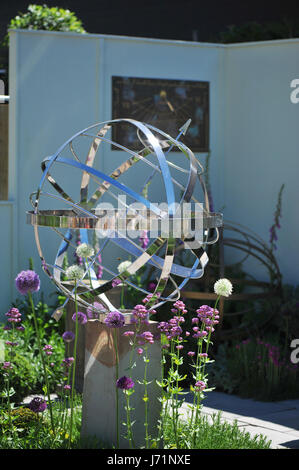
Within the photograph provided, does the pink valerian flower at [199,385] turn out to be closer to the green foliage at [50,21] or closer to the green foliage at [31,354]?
the green foliage at [31,354]

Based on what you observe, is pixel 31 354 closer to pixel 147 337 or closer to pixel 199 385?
pixel 147 337

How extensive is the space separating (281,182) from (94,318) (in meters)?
4.01

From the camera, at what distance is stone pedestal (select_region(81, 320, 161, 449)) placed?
4875 millimetres

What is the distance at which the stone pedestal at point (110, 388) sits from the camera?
16.0 feet

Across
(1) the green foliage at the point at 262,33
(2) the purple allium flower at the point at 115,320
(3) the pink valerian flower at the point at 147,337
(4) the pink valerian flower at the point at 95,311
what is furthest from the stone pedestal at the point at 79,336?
(1) the green foliage at the point at 262,33

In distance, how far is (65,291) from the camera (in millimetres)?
5016

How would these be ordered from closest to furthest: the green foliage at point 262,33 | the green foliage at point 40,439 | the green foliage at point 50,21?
the green foliage at point 40,439 → the green foliage at point 50,21 → the green foliage at point 262,33

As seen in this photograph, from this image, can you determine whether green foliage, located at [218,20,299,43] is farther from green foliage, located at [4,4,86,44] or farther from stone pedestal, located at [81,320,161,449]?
stone pedestal, located at [81,320,161,449]

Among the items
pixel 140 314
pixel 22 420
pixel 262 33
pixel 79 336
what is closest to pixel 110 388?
pixel 140 314

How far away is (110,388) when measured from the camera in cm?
492

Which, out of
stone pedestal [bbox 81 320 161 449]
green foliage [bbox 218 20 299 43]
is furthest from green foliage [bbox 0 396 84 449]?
green foliage [bbox 218 20 299 43]
